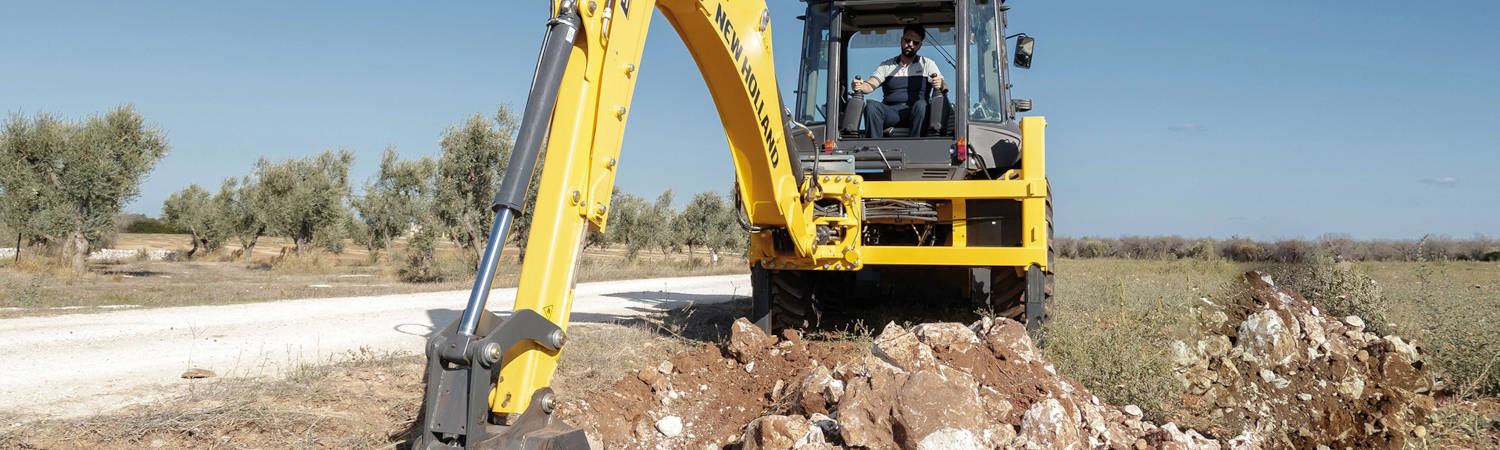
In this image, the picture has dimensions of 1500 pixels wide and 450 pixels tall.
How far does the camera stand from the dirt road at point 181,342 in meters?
5.39

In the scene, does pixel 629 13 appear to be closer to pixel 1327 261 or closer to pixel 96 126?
pixel 1327 261

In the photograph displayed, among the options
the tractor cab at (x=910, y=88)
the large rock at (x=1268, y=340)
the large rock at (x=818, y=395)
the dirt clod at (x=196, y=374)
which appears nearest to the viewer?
the large rock at (x=818, y=395)

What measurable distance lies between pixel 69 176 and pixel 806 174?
25.2 meters

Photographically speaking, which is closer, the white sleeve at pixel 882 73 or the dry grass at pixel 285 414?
the dry grass at pixel 285 414

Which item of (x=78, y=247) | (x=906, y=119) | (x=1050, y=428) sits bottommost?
(x=1050, y=428)

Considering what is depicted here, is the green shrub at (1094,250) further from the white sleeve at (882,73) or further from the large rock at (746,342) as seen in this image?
the large rock at (746,342)

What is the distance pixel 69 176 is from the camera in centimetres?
2386

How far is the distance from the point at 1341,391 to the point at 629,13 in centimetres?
487

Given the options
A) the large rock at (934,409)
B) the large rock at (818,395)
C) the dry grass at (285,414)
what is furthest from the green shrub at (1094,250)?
the large rock at (934,409)

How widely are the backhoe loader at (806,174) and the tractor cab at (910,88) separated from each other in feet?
0.05

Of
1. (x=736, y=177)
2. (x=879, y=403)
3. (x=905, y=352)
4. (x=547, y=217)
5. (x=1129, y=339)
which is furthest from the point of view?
(x=1129, y=339)

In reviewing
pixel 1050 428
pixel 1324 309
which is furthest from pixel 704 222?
pixel 1050 428

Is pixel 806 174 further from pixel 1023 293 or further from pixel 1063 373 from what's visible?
pixel 1063 373

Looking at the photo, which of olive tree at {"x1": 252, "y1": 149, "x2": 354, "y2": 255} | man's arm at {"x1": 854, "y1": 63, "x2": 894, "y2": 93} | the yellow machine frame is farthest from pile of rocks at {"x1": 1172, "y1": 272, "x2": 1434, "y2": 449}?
olive tree at {"x1": 252, "y1": 149, "x2": 354, "y2": 255}
